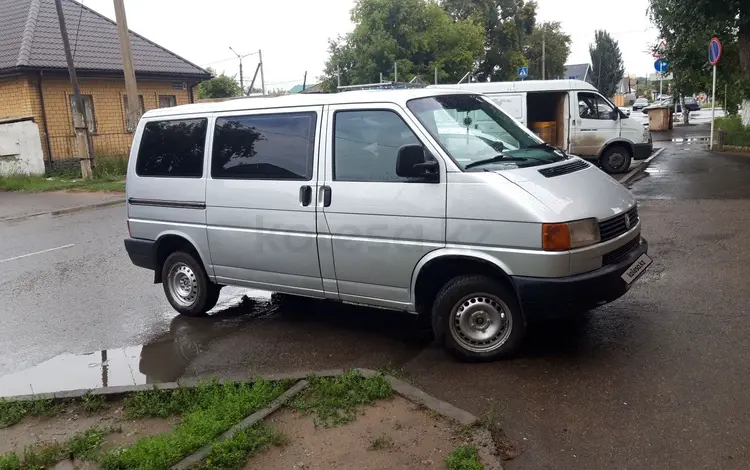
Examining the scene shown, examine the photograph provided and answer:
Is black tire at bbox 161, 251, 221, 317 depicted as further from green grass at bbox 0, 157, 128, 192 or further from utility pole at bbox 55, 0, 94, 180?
utility pole at bbox 55, 0, 94, 180

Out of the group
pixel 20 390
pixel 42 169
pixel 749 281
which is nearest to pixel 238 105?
pixel 20 390

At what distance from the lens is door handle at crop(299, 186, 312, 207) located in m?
5.60

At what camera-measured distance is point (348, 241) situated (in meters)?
5.45

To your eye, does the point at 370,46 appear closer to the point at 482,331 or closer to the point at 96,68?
the point at 96,68

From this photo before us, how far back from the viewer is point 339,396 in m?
4.53

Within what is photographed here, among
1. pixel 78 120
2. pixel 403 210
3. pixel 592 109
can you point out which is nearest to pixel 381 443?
pixel 403 210

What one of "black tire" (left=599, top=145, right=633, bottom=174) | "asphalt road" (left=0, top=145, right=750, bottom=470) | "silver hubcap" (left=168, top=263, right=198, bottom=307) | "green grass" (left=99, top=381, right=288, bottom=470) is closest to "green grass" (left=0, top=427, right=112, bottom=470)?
"green grass" (left=99, top=381, right=288, bottom=470)

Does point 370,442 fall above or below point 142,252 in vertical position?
below

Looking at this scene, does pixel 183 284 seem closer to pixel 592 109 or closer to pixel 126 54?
pixel 592 109

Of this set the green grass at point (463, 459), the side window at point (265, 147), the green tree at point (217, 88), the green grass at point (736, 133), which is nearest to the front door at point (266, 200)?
the side window at point (265, 147)

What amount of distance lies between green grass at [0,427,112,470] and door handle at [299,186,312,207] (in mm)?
2351

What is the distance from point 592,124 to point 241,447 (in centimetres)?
1434

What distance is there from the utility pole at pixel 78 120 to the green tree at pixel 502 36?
124ft

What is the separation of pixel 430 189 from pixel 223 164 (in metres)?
2.19
